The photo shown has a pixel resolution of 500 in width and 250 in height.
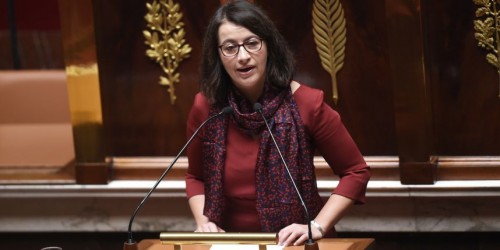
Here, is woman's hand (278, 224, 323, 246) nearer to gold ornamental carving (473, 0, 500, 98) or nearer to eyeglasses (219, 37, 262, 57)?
eyeglasses (219, 37, 262, 57)

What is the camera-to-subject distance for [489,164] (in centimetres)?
441

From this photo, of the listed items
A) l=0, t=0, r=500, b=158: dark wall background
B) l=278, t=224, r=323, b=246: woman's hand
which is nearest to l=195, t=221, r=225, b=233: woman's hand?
l=278, t=224, r=323, b=246: woman's hand

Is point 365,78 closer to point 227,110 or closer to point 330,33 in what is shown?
point 330,33

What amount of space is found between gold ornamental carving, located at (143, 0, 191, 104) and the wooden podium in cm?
173

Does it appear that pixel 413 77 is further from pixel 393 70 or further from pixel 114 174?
pixel 114 174

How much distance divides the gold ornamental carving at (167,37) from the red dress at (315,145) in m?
1.33

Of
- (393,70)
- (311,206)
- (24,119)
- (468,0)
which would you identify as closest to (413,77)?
(393,70)

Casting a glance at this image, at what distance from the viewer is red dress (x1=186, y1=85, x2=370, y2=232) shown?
10.8 feet

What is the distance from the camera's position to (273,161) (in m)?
3.28

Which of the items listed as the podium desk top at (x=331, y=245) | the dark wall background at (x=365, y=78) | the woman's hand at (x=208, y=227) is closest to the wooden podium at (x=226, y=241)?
the podium desk top at (x=331, y=245)

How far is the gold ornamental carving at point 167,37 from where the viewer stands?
15.4 feet

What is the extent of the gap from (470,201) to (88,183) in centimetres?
157

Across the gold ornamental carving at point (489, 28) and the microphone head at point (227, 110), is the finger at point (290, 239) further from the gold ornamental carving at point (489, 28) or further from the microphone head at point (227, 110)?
the gold ornamental carving at point (489, 28)

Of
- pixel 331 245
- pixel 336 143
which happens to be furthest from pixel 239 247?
pixel 336 143
